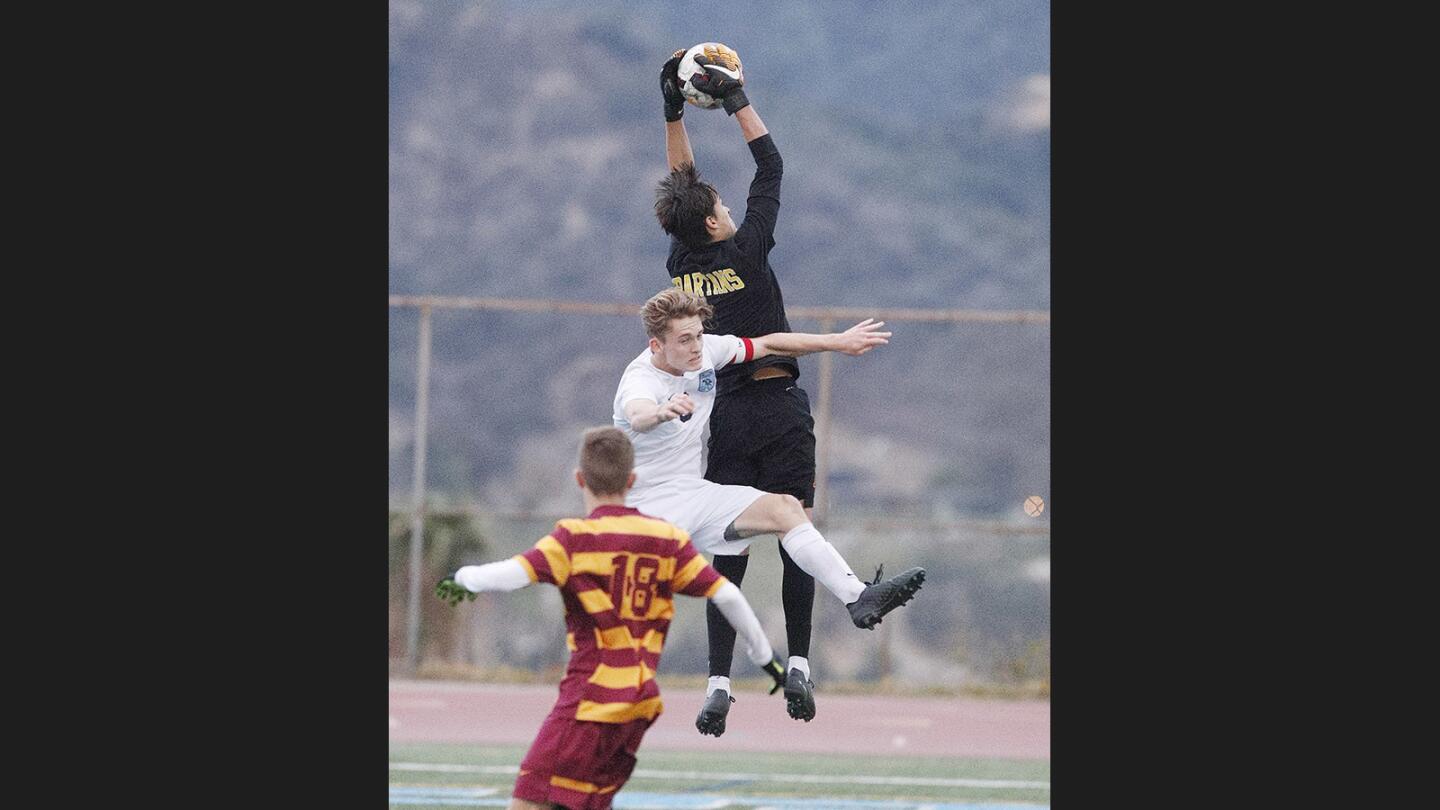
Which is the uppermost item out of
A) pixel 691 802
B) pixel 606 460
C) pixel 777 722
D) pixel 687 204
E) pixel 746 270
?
pixel 687 204

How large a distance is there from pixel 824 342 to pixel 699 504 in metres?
0.84

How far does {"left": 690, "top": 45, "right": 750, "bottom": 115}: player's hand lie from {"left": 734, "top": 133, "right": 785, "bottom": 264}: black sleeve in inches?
8.4

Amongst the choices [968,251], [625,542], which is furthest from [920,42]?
[625,542]

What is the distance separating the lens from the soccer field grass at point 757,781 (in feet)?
32.1

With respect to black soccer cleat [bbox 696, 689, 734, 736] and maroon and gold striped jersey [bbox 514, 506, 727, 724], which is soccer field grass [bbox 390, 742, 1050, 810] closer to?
black soccer cleat [bbox 696, 689, 734, 736]

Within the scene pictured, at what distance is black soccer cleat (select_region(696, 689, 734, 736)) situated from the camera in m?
7.11

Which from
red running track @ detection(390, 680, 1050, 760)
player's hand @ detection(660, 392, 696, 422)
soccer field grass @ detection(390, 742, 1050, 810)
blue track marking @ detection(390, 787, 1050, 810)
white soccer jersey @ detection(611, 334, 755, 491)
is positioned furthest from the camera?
red running track @ detection(390, 680, 1050, 760)

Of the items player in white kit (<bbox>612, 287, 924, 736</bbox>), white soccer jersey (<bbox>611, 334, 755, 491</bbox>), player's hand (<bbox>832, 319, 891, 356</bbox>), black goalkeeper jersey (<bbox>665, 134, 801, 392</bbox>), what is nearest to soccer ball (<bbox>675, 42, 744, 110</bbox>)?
black goalkeeper jersey (<bbox>665, 134, 801, 392</bbox>)

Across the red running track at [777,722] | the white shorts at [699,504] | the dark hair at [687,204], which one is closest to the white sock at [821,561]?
the white shorts at [699,504]

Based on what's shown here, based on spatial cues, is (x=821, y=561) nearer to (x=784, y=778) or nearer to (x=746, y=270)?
(x=746, y=270)

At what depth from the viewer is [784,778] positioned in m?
11.0

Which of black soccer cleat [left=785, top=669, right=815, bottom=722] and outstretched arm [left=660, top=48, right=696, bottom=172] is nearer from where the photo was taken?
black soccer cleat [left=785, top=669, right=815, bottom=722]

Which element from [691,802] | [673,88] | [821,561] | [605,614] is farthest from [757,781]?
[605,614]

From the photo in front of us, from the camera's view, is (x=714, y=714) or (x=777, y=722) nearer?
(x=714, y=714)
